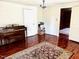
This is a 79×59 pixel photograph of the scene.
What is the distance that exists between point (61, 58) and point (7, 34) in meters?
2.64

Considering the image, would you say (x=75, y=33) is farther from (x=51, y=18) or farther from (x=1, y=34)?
(x=1, y=34)

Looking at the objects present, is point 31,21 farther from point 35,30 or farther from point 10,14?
point 10,14

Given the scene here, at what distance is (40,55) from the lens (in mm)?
2961

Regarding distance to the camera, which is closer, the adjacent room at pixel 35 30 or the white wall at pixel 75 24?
the adjacent room at pixel 35 30

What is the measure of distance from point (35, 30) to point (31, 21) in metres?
0.85

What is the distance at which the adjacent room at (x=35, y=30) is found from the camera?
3.20 m

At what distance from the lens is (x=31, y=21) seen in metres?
5.74

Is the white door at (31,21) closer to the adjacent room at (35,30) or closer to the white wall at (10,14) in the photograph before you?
the adjacent room at (35,30)

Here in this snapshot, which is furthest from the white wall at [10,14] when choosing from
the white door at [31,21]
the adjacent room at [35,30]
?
the white door at [31,21]

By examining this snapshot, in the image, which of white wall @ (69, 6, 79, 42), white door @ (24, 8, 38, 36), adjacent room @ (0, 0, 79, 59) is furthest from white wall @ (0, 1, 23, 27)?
white wall @ (69, 6, 79, 42)

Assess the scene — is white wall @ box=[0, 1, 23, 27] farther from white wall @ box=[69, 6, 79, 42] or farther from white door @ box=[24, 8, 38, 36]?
white wall @ box=[69, 6, 79, 42]

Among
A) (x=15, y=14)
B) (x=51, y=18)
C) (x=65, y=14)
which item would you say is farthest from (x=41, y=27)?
(x=65, y=14)

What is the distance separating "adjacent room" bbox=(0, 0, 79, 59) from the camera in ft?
10.5

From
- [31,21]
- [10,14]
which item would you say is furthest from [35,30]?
[10,14]
